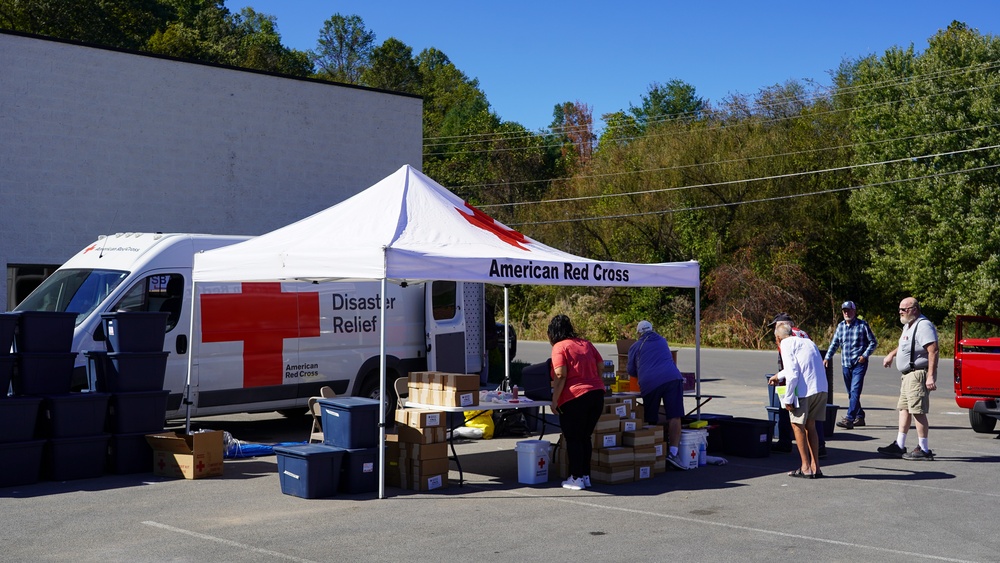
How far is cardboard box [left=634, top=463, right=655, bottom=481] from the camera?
34.7 ft

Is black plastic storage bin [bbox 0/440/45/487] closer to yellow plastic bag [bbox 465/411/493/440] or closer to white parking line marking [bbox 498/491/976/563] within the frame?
white parking line marking [bbox 498/491/976/563]

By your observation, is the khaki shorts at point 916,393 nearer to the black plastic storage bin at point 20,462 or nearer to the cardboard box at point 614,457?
the cardboard box at point 614,457

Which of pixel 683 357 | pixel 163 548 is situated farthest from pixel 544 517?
pixel 683 357

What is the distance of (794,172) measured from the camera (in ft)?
137

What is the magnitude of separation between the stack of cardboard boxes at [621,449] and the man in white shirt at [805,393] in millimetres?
1463

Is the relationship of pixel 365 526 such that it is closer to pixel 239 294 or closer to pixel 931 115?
pixel 239 294

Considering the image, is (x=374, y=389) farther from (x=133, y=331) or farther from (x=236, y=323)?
(x=133, y=331)

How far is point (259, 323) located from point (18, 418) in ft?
11.8

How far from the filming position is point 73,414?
10.3 metres

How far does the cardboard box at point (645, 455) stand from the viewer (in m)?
10.6

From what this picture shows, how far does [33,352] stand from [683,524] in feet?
21.9

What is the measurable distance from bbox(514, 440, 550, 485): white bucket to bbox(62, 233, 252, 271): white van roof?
5.14m

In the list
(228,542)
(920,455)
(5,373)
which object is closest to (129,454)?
(5,373)

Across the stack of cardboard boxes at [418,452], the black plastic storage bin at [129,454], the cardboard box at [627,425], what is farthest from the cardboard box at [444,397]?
the black plastic storage bin at [129,454]
